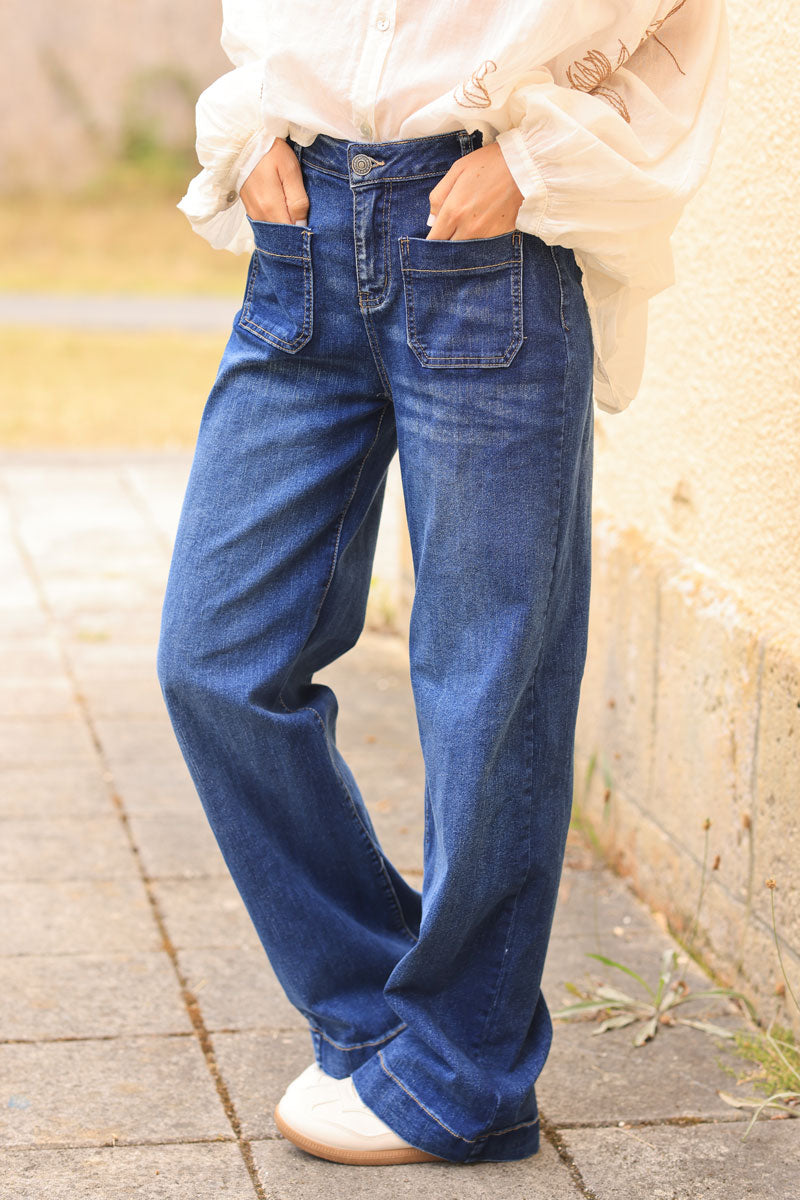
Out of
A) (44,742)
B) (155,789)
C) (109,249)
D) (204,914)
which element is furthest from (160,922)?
(109,249)

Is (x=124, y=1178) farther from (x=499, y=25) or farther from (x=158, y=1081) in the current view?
(x=499, y=25)

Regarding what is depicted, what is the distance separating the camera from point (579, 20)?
152cm

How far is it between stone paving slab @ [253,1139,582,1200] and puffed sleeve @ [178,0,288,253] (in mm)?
1153

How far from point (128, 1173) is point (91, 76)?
26.8 m

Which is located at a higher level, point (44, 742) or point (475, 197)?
point (475, 197)

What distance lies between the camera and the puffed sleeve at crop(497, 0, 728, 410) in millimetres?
1536

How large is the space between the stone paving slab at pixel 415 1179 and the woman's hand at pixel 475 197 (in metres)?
1.09

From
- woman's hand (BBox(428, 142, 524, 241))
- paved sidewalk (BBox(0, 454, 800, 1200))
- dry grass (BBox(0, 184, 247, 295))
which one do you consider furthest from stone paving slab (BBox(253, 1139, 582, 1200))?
dry grass (BBox(0, 184, 247, 295))

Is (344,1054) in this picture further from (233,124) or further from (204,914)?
(233,124)

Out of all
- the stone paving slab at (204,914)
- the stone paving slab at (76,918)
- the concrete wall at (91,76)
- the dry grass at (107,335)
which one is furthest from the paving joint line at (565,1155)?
the concrete wall at (91,76)

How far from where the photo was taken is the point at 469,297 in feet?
5.16

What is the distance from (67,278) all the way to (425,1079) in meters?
19.7

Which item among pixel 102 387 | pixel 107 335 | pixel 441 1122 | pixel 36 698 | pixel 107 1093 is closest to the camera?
pixel 441 1122

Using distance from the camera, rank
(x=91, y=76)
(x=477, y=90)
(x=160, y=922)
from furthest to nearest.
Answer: (x=91, y=76), (x=160, y=922), (x=477, y=90)
